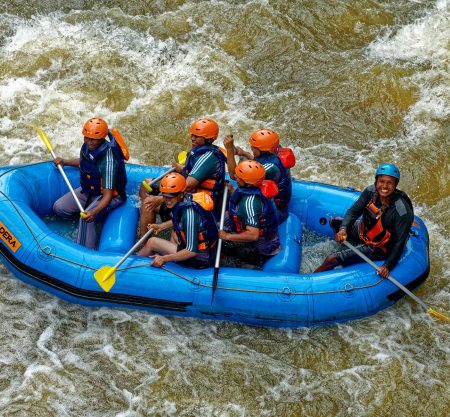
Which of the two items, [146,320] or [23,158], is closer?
[146,320]

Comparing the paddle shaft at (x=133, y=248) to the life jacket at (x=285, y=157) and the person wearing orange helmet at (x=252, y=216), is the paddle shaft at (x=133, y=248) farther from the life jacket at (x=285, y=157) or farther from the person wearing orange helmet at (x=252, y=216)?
the life jacket at (x=285, y=157)

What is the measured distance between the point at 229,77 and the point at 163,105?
44.8 inches

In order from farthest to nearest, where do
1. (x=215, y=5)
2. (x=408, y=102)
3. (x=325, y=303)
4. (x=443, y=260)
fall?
(x=215, y=5) → (x=408, y=102) → (x=443, y=260) → (x=325, y=303)

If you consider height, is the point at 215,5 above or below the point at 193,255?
above

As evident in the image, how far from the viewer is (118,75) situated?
9.94 metres

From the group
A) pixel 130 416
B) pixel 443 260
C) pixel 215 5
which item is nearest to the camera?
pixel 130 416

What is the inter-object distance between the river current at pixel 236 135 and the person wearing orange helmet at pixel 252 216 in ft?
2.45

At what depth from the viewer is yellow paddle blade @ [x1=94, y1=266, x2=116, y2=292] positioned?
6133 millimetres

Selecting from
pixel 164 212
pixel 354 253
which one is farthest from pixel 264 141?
pixel 354 253

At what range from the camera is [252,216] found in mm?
6059

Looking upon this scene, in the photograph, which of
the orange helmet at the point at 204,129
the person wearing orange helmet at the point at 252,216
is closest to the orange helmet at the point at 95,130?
the orange helmet at the point at 204,129

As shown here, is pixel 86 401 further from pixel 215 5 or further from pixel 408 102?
pixel 215 5

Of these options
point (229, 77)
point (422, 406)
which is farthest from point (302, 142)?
point (422, 406)

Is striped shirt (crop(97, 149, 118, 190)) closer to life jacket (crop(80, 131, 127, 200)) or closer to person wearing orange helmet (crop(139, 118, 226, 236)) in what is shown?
life jacket (crop(80, 131, 127, 200))
